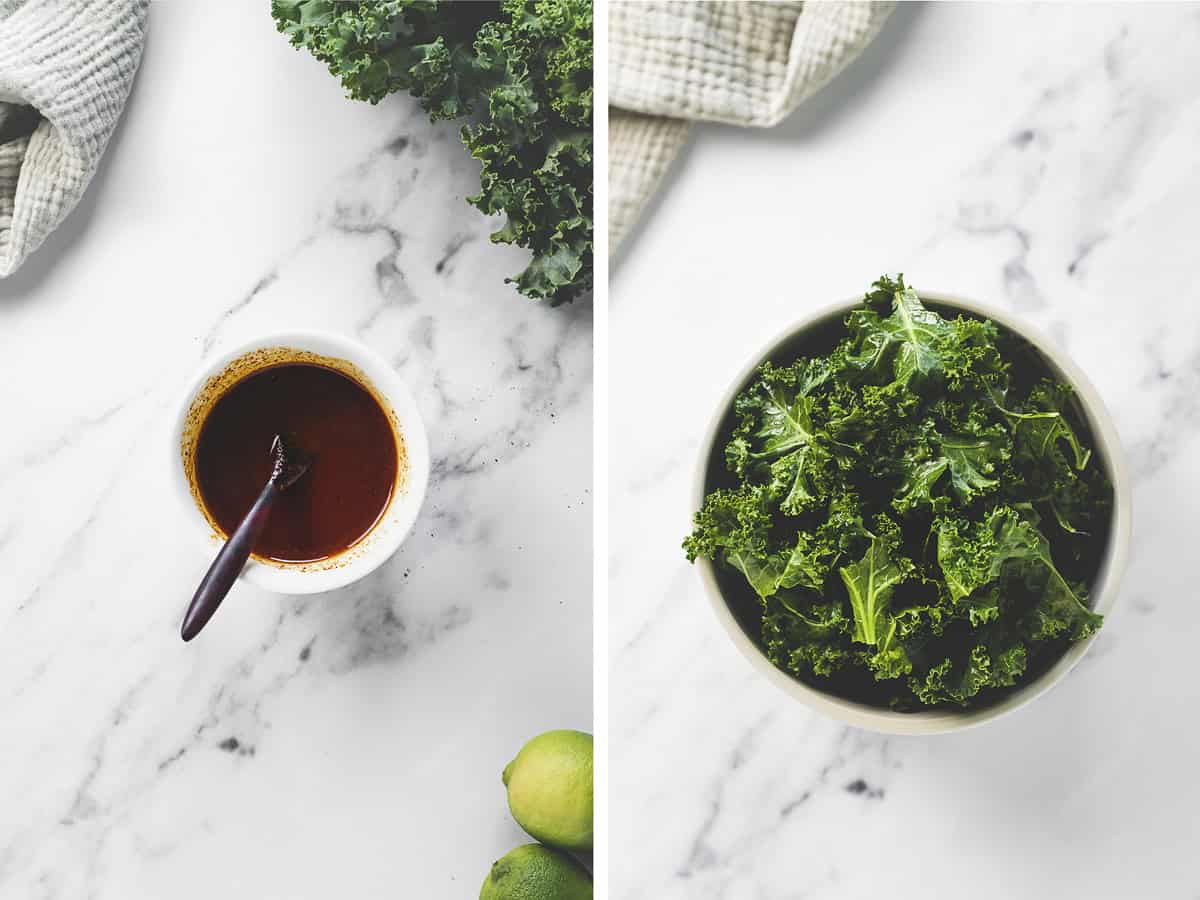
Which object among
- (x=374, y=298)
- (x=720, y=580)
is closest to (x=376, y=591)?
(x=374, y=298)

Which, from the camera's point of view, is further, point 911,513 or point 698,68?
point 698,68

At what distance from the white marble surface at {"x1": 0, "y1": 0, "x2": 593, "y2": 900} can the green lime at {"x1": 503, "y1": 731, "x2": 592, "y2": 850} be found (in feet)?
0.17

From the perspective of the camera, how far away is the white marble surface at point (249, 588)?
90 cm

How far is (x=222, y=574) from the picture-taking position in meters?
0.80

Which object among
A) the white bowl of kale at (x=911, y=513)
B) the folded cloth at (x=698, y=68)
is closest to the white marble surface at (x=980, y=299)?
the folded cloth at (x=698, y=68)

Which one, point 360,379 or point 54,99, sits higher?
point 54,99

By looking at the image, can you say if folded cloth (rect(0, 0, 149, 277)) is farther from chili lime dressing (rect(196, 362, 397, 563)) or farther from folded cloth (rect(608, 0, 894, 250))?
folded cloth (rect(608, 0, 894, 250))

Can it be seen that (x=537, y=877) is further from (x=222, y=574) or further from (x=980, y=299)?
(x=980, y=299)

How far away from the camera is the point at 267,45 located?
0.92 metres

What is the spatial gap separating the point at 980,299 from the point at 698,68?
0.86 ft

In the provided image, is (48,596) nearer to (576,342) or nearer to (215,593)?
(215,593)

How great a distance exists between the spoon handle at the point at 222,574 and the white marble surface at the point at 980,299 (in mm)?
263

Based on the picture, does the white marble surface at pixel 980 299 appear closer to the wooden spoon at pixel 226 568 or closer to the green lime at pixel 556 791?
the green lime at pixel 556 791

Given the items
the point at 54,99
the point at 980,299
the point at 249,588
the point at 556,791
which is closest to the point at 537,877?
the point at 556,791
